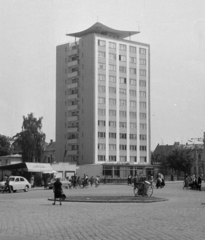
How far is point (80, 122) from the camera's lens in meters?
112

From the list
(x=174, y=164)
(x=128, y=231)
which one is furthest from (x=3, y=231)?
(x=174, y=164)

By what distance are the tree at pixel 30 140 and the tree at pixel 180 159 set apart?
115ft

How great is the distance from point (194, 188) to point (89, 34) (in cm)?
6448

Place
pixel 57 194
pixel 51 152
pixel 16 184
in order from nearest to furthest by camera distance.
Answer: pixel 57 194 < pixel 16 184 < pixel 51 152

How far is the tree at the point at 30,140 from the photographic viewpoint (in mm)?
94875

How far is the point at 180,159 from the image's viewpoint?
117 metres

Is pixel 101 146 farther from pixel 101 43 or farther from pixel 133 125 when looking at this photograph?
pixel 101 43

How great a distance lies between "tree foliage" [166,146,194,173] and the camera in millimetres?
116562

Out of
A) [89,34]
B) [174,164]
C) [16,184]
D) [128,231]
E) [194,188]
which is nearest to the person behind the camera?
[128,231]

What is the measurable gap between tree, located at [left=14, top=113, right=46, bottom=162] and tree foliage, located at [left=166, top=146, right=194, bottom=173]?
1381 inches

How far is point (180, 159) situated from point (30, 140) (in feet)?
128

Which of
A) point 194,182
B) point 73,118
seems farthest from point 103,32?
point 194,182

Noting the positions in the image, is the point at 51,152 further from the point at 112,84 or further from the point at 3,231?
the point at 3,231

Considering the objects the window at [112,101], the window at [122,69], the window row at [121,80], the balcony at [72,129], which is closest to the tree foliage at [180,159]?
the window row at [121,80]
